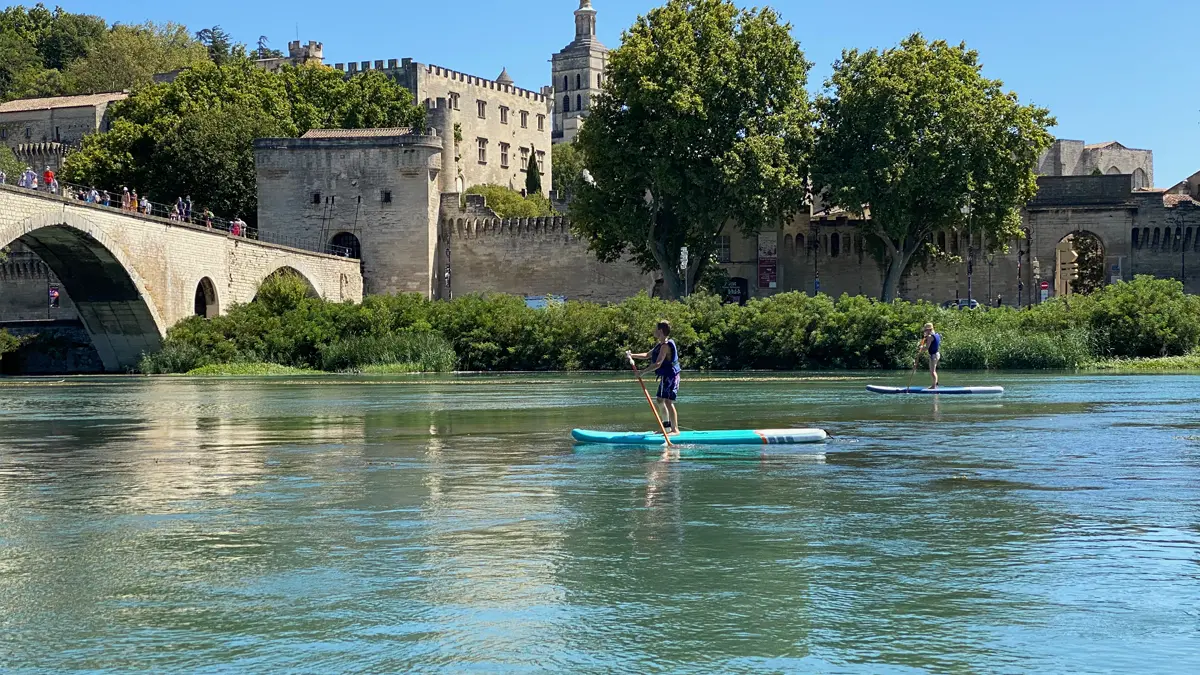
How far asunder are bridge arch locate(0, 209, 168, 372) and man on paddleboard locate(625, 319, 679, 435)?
28289 mm

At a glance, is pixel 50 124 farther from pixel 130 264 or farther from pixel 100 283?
pixel 130 264

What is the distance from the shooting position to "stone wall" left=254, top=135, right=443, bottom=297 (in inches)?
2549

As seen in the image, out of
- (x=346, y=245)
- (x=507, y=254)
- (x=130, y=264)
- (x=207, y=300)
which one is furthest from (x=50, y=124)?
(x=130, y=264)

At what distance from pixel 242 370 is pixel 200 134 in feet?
62.4

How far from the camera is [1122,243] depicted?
204 ft

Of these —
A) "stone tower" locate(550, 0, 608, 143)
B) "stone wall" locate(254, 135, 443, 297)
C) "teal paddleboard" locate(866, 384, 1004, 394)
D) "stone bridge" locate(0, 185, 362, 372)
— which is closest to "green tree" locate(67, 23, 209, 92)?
"stone wall" locate(254, 135, 443, 297)

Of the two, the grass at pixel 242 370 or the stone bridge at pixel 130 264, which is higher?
the stone bridge at pixel 130 264

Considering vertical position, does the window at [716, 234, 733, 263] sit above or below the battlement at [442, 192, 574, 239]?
below

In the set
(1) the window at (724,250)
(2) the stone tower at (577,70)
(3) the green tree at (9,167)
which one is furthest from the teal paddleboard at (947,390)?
(2) the stone tower at (577,70)

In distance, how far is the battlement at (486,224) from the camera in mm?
67562

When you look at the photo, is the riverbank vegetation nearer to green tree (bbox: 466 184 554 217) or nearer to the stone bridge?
the stone bridge

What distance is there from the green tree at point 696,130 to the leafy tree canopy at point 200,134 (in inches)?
701

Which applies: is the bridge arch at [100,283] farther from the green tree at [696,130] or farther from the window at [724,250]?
the window at [724,250]

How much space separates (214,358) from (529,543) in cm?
4025
